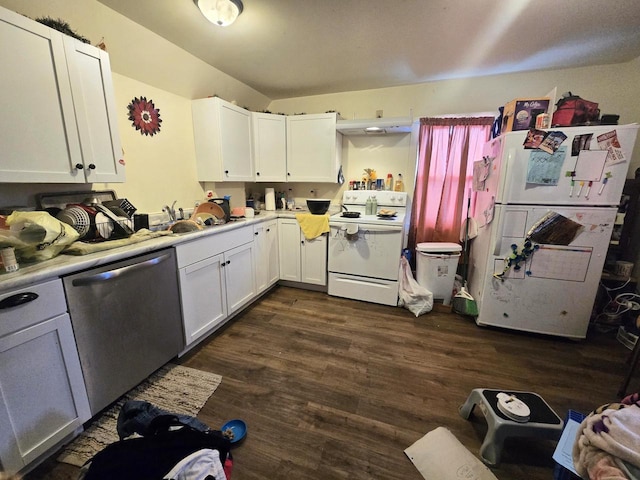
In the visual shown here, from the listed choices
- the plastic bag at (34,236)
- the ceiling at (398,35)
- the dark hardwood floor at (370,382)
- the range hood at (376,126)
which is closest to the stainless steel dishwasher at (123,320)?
the plastic bag at (34,236)

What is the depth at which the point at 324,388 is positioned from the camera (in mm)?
1716

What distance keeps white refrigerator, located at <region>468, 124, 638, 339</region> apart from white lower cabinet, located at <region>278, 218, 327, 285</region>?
1.63m

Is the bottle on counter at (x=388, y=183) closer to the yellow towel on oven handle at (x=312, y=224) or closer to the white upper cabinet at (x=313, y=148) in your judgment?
the white upper cabinet at (x=313, y=148)

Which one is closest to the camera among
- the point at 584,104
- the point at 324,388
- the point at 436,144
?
the point at 324,388

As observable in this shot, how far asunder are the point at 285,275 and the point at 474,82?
310 centimetres

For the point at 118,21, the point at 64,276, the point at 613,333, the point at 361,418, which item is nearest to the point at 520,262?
the point at 613,333

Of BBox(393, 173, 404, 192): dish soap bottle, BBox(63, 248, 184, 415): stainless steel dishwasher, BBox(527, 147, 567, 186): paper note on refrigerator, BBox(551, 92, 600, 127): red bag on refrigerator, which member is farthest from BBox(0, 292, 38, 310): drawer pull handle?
BBox(551, 92, 600, 127): red bag on refrigerator

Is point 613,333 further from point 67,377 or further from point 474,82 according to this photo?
point 67,377

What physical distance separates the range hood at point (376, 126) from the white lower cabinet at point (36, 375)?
9.16 feet

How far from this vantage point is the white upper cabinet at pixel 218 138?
2566 millimetres

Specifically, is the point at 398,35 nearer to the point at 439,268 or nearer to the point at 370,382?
the point at 439,268

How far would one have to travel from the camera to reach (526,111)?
206cm

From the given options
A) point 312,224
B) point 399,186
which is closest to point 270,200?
point 312,224

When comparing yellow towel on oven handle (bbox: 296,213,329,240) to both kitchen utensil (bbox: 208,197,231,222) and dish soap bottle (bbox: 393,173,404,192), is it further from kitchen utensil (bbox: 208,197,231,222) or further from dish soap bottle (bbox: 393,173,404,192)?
dish soap bottle (bbox: 393,173,404,192)
